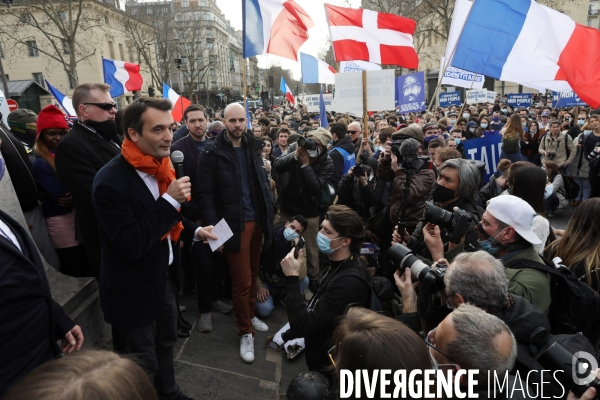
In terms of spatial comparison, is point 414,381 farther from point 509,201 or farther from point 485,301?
point 509,201

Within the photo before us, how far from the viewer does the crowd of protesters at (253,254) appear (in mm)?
1469

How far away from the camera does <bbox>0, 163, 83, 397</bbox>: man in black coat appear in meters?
1.48

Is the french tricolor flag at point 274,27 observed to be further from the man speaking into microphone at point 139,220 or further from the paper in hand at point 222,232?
the man speaking into microphone at point 139,220

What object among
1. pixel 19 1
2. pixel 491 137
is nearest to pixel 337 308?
pixel 491 137

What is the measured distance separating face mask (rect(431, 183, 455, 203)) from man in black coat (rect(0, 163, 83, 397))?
104 inches

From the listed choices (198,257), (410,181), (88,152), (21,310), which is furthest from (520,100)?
(21,310)

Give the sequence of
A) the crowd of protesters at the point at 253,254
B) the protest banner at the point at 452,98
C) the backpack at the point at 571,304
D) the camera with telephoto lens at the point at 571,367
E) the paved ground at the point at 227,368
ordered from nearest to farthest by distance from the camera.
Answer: the camera with telephoto lens at the point at 571,367
the crowd of protesters at the point at 253,254
the backpack at the point at 571,304
the paved ground at the point at 227,368
the protest banner at the point at 452,98

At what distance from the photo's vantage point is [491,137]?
5184 millimetres

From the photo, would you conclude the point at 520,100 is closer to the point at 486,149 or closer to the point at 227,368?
the point at 486,149

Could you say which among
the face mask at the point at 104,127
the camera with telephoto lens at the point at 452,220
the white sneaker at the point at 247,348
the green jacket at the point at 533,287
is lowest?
the white sneaker at the point at 247,348

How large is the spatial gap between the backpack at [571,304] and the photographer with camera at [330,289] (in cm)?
100

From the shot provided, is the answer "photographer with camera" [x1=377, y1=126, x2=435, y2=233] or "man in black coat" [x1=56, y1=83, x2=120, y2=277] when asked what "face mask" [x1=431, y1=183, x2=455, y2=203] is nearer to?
"photographer with camera" [x1=377, y1=126, x2=435, y2=233]

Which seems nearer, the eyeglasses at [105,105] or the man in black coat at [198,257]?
the eyeglasses at [105,105]

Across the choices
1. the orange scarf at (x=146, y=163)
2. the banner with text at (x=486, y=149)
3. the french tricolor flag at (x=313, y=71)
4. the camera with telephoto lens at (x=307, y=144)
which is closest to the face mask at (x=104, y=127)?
the orange scarf at (x=146, y=163)
